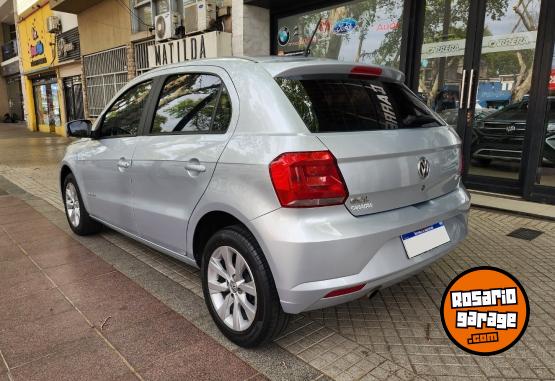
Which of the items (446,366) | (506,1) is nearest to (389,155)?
(446,366)

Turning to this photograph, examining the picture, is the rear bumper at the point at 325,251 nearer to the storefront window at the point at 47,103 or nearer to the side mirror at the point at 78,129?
the side mirror at the point at 78,129

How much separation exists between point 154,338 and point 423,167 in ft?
6.19

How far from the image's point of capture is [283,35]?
28.9 ft

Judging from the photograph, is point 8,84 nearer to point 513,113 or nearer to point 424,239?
point 513,113

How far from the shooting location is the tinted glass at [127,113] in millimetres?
3398

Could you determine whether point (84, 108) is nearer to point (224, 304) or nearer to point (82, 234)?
point (82, 234)

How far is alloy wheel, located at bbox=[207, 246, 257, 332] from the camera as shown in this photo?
238cm

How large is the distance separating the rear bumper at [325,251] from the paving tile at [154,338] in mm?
789

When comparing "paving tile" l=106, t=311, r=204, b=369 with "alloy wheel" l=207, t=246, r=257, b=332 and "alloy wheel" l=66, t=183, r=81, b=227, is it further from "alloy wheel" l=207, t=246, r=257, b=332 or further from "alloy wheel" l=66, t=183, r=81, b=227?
"alloy wheel" l=66, t=183, r=81, b=227

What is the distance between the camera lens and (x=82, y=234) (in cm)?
458

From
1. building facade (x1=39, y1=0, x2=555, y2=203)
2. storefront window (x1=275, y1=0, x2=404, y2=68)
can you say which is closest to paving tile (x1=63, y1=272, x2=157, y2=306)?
building facade (x1=39, y1=0, x2=555, y2=203)

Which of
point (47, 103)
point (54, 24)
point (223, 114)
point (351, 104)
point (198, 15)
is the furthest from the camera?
point (47, 103)

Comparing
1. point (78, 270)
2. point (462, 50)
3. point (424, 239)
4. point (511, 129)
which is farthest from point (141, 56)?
point (424, 239)

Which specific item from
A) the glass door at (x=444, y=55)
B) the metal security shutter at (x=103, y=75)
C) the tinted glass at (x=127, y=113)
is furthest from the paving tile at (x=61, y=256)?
the metal security shutter at (x=103, y=75)
